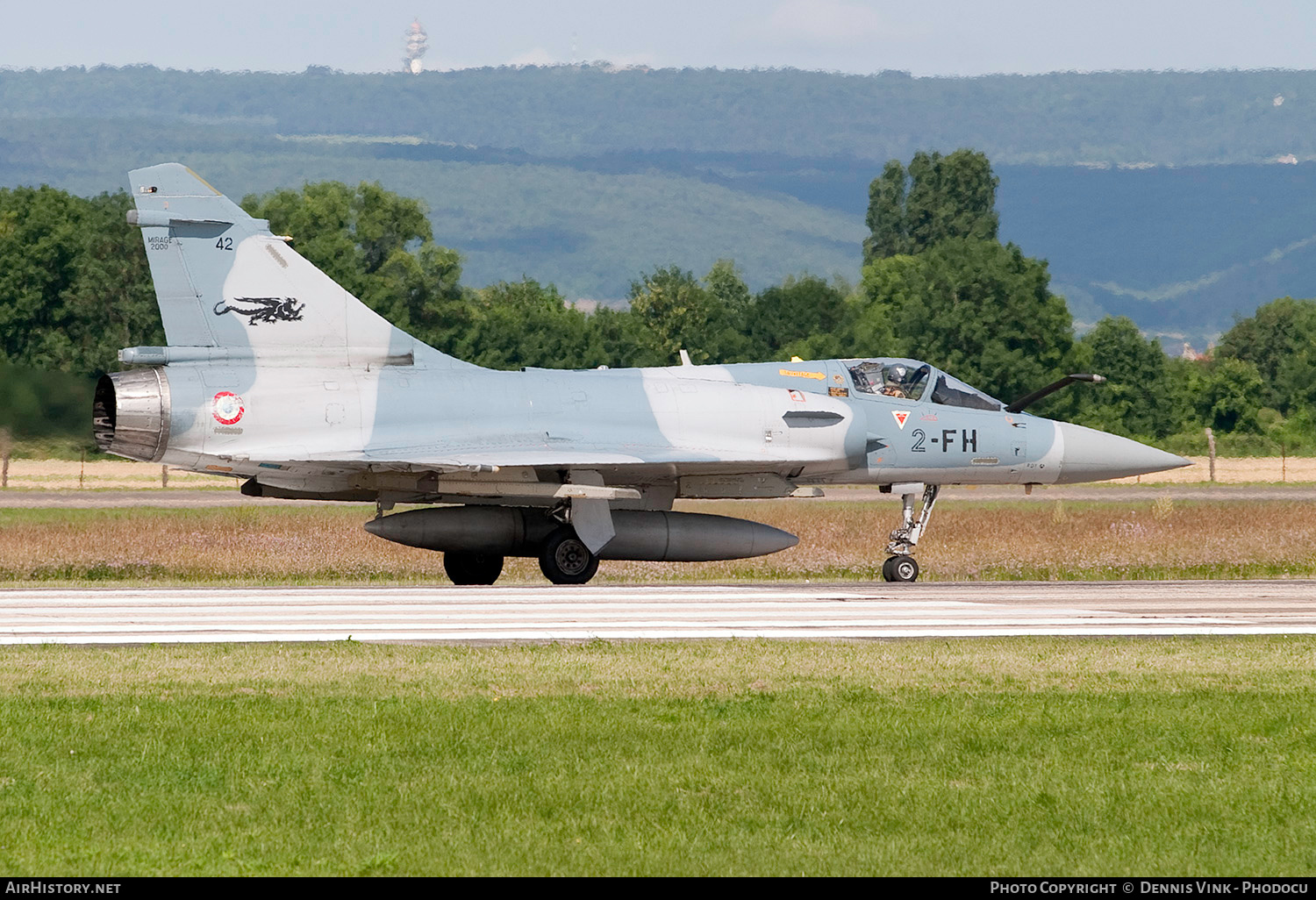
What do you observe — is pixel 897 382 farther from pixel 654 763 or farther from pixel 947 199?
pixel 947 199

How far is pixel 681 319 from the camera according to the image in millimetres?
87062

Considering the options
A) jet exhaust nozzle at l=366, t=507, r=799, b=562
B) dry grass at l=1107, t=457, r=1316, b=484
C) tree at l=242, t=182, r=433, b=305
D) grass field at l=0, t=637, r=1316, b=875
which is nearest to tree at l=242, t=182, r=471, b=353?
tree at l=242, t=182, r=433, b=305

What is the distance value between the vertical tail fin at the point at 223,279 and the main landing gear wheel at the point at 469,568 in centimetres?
291

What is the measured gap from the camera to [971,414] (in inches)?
814

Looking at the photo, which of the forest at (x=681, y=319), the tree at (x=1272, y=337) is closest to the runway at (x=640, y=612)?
the forest at (x=681, y=319)

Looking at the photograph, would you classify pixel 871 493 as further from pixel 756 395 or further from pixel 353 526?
pixel 756 395

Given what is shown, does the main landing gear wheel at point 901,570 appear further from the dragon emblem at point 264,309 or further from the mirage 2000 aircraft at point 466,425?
the dragon emblem at point 264,309

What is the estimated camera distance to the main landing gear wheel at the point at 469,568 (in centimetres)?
2009

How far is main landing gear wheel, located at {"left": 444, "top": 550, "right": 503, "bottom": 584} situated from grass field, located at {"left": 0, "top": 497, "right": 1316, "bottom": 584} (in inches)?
30.3

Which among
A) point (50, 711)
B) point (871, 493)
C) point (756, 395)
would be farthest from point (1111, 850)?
point (871, 493)

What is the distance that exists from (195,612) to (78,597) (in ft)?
7.30

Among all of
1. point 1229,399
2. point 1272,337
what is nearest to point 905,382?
point 1229,399

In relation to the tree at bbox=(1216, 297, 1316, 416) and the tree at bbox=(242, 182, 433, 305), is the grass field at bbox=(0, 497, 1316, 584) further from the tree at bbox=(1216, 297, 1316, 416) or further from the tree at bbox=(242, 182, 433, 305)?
the tree at bbox=(1216, 297, 1316, 416)

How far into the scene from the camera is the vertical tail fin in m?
18.4
